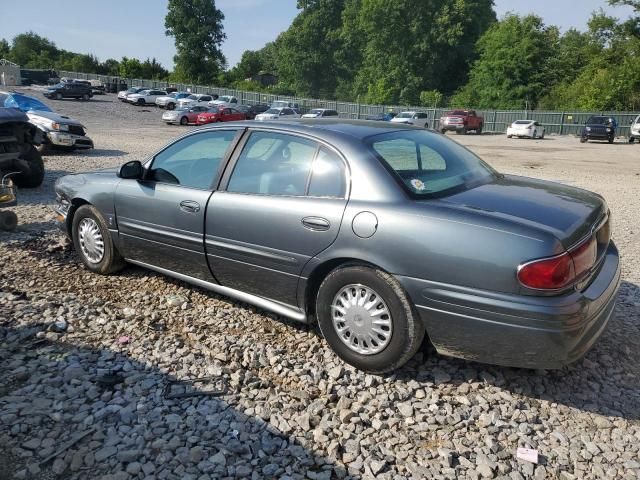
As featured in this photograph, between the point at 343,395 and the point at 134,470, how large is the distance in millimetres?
1223

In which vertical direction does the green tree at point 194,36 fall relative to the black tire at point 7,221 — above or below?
above

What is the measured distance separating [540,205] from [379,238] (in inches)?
40.6

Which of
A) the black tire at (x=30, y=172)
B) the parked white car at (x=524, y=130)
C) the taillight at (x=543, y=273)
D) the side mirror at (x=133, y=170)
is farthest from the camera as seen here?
the parked white car at (x=524, y=130)

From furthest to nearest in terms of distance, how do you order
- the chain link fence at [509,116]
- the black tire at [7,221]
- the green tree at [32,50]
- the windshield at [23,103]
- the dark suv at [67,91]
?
the green tree at [32,50]
the dark suv at [67,91]
the chain link fence at [509,116]
the windshield at [23,103]
the black tire at [7,221]

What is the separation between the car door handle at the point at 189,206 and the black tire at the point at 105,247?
3.49 ft

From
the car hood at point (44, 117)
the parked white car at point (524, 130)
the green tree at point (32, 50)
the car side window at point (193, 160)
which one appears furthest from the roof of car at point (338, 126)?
the green tree at point (32, 50)

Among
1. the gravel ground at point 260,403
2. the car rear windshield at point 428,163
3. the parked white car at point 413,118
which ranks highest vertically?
the parked white car at point 413,118

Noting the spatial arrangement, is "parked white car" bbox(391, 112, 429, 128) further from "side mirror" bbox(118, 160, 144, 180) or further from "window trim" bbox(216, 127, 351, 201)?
"window trim" bbox(216, 127, 351, 201)

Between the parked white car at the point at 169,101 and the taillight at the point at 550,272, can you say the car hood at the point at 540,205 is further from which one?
the parked white car at the point at 169,101

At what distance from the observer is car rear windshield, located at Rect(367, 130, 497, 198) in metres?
3.39

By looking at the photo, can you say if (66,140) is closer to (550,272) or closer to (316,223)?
(316,223)

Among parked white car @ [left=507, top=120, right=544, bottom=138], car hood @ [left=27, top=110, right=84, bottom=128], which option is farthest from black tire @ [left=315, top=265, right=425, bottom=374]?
parked white car @ [left=507, top=120, right=544, bottom=138]

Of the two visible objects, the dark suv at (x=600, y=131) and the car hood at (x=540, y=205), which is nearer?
the car hood at (x=540, y=205)

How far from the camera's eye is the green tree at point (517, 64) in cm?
5344
